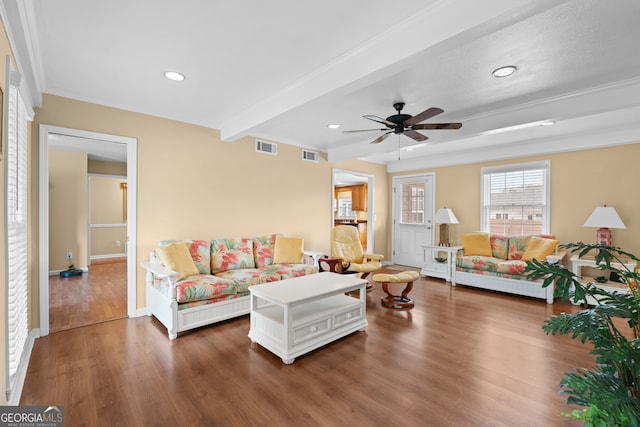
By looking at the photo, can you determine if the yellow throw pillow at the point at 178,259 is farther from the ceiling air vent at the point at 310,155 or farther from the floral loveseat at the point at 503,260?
the floral loveseat at the point at 503,260

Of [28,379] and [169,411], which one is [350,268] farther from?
[28,379]

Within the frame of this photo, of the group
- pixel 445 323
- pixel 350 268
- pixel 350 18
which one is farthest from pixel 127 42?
pixel 445 323

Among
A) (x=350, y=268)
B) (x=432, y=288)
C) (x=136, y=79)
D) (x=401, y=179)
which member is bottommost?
(x=432, y=288)

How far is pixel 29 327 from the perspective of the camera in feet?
9.49

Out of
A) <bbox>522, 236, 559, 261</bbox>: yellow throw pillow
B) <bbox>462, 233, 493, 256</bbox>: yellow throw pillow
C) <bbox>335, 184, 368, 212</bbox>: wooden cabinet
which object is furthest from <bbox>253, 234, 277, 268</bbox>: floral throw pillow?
<bbox>335, 184, 368, 212</bbox>: wooden cabinet

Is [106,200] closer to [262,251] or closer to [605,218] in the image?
[262,251]

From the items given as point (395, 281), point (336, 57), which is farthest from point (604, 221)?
point (336, 57)

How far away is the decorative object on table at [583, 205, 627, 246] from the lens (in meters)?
4.03

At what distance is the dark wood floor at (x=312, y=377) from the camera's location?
186 centimetres

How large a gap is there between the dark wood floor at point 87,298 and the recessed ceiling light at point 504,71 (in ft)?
15.7

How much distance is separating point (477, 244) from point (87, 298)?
6.38m

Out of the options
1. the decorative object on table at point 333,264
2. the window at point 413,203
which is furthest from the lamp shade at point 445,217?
the decorative object on table at point 333,264

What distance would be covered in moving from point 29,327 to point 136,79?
8.77 feet

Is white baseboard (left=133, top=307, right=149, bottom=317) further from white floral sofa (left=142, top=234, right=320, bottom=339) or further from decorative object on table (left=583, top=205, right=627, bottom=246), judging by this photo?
decorative object on table (left=583, top=205, right=627, bottom=246)
